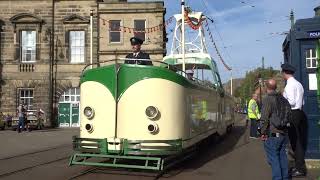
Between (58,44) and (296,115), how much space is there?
3218cm

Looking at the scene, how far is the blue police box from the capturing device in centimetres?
1159

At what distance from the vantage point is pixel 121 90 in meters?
10.5

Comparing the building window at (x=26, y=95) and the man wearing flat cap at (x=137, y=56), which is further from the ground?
the man wearing flat cap at (x=137, y=56)

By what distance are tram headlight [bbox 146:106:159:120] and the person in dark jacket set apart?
2399mm

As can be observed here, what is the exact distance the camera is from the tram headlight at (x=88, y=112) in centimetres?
1072

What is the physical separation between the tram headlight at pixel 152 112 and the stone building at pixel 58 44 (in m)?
30.1

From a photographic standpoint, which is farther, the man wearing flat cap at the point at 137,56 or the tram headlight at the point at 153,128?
the man wearing flat cap at the point at 137,56

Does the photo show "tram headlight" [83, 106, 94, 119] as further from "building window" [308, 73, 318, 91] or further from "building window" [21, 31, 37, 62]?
"building window" [21, 31, 37, 62]

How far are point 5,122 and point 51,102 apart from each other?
458 cm

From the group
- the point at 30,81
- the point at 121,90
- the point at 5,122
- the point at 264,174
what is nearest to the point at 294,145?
the point at 264,174

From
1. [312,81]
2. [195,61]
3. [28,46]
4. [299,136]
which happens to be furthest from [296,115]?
[28,46]

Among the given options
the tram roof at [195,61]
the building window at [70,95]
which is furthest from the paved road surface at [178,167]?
the building window at [70,95]

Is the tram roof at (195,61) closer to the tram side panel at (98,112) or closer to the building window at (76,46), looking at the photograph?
the tram side panel at (98,112)

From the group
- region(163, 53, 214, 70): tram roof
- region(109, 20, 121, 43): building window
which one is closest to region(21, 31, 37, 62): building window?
region(109, 20, 121, 43): building window
